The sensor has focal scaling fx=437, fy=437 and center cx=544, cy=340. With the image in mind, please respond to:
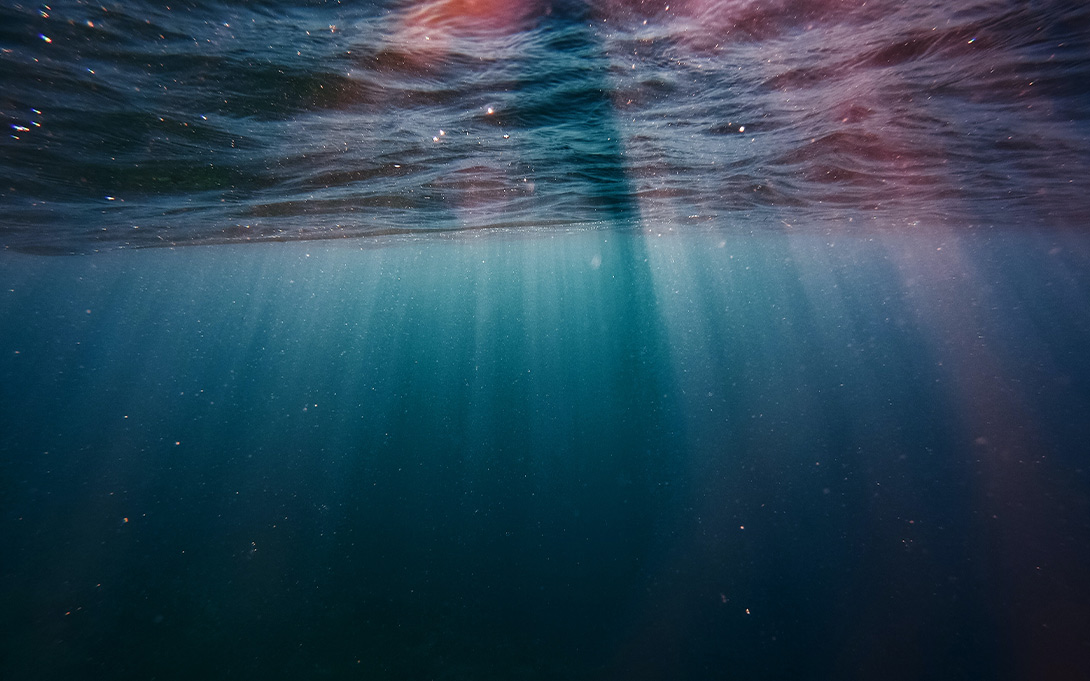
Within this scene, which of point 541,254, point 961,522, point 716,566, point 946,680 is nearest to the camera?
point 946,680

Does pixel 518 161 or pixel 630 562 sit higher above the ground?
pixel 518 161

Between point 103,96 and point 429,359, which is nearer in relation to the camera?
point 103,96

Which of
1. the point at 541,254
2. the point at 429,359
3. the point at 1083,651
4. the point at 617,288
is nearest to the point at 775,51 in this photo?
the point at 1083,651

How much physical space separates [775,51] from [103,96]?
10.2 metres

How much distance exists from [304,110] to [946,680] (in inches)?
528

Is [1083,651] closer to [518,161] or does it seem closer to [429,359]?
[518,161]

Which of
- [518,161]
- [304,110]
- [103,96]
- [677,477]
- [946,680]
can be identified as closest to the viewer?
[946,680]

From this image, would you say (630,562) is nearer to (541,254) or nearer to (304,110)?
(304,110)

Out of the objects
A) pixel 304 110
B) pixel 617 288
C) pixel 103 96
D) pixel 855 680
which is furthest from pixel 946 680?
pixel 617 288

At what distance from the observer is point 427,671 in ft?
22.3

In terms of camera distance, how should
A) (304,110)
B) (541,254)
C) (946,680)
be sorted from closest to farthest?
1. (946,680)
2. (304,110)
3. (541,254)

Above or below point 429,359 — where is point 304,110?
above

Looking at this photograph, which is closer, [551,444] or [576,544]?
[576,544]

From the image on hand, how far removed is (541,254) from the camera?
42.2 m
